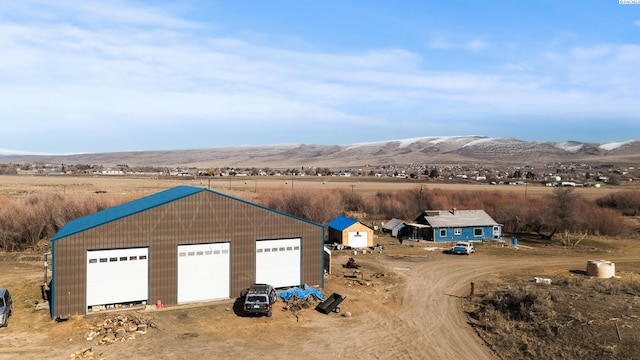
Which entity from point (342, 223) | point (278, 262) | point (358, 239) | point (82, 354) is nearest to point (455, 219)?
point (358, 239)

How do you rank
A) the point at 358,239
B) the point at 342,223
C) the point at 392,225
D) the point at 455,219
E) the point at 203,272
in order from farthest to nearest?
the point at 392,225 → the point at 455,219 → the point at 342,223 → the point at 358,239 → the point at 203,272

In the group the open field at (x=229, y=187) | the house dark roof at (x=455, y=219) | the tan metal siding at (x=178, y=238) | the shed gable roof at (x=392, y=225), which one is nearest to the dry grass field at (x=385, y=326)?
the tan metal siding at (x=178, y=238)

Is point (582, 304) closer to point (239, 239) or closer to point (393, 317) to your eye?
point (393, 317)

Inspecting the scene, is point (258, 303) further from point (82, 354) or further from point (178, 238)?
point (82, 354)

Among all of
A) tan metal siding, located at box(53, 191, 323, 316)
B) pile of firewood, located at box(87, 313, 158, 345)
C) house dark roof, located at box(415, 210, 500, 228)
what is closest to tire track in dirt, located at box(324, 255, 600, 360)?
tan metal siding, located at box(53, 191, 323, 316)

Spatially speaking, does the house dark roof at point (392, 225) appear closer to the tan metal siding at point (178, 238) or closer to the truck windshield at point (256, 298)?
the tan metal siding at point (178, 238)

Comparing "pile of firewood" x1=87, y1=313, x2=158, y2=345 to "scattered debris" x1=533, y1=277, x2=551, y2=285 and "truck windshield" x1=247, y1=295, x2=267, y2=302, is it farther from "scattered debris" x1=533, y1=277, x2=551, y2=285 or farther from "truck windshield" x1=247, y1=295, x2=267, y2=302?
"scattered debris" x1=533, y1=277, x2=551, y2=285
